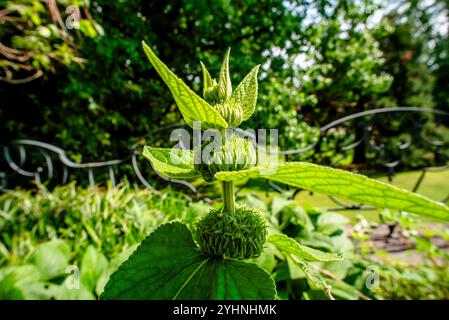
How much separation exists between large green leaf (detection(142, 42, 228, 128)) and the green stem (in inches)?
3.7

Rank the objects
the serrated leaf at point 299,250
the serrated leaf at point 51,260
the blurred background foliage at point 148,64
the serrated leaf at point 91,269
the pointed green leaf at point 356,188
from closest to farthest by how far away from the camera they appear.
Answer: the pointed green leaf at point 356,188 < the serrated leaf at point 299,250 < the serrated leaf at point 91,269 < the serrated leaf at point 51,260 < the blurred background foliage at point 148,64

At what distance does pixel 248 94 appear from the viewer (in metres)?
0.47

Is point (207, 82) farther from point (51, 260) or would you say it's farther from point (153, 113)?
point (153, 113)

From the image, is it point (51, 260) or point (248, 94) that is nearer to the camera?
point (248, 94)

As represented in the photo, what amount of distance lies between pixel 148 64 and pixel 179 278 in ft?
13.8

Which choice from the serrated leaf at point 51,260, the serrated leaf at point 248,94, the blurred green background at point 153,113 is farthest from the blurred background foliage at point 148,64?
the serrated leaf at point 248,94

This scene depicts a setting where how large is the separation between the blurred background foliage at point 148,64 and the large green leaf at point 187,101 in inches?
116

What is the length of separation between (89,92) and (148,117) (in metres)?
0.85

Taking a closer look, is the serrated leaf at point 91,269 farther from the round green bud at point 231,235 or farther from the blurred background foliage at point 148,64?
the blurred background foliage at point 148,64

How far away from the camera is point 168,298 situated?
0.42 meters

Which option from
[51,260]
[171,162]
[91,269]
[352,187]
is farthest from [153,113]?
[352,187]

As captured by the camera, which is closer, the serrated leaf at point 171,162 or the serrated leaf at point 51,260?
the serrated leaf at point 171,162

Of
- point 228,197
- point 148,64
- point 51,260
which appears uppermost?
point 148,64

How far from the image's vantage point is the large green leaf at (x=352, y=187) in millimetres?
271
